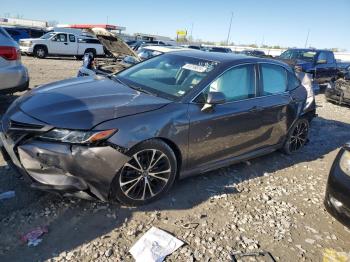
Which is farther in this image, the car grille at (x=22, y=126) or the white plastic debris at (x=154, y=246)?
the car grille at (x=22, y=126)

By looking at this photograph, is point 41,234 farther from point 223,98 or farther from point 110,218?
point 223,98

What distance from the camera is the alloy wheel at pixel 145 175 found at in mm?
3609

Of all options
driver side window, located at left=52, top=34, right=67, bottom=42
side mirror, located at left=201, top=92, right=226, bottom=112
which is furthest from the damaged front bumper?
driver side window, located at left=52, top=34, right=67, bottom=42

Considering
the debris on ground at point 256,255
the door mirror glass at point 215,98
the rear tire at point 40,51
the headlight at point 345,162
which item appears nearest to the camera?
the debris on ground at point 256,255

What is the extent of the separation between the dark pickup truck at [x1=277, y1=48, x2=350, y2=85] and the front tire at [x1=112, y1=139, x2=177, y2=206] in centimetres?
1109

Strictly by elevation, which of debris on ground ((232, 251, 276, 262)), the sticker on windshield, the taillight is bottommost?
debris on ground ((232, 251, 276, 262))

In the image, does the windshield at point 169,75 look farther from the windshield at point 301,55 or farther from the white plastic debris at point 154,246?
the windshield at point 301,55

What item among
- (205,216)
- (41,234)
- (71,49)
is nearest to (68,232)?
(41,234)

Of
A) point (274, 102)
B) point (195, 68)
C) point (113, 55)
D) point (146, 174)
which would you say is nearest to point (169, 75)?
point (195, 68)

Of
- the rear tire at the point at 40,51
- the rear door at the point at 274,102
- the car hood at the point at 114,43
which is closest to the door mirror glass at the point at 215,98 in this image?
the rear door at the point at 274,102

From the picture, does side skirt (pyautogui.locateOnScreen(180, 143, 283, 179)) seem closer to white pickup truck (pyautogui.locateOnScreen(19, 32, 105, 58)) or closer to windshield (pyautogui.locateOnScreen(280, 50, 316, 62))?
windshield (pyautogui.locateOnScreen(280, 50, 316, 62))

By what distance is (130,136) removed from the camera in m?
3.46

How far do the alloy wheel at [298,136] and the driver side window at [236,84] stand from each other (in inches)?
60.3

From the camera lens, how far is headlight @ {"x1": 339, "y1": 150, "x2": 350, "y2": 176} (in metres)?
3.49
